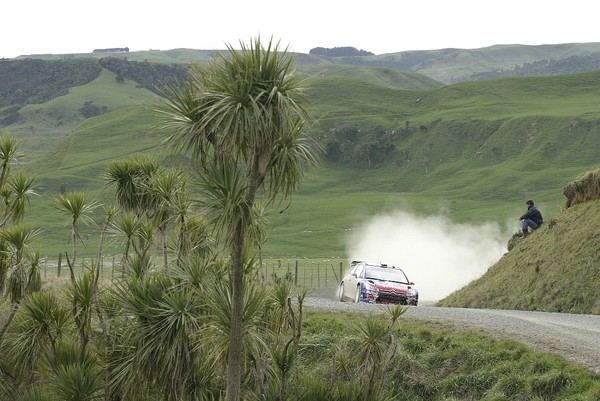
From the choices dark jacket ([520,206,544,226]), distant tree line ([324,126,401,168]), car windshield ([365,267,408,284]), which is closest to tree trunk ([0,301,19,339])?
car windshield ([365,267,408,284])

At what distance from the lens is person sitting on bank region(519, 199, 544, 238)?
131 ft

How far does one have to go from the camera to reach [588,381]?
18.5m

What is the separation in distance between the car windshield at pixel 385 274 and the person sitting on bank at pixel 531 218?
9.01 meters

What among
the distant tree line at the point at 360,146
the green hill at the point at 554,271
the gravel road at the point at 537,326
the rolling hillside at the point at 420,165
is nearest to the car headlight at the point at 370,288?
the gravel road at the point at 537,326

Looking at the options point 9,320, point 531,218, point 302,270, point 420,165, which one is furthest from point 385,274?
point 420,165

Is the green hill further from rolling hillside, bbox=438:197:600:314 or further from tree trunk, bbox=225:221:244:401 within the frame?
tree trunk, bbox=225:221:244:401

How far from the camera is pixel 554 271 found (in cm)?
3219

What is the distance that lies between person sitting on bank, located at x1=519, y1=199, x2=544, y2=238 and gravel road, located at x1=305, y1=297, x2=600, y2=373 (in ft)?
36.5

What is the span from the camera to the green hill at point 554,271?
30.3m

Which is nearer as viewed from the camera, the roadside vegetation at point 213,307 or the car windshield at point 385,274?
the roadside vegetation at point 213,307

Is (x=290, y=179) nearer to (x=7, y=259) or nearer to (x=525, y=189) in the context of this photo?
(x=7, y=259)

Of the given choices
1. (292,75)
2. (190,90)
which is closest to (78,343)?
(190,90)

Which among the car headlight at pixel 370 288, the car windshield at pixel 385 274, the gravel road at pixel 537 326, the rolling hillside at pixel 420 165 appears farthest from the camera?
the rolling hillside at pixel 420 165

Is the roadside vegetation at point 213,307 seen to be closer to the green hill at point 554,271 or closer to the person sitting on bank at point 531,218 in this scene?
the green hill at point 554,271
